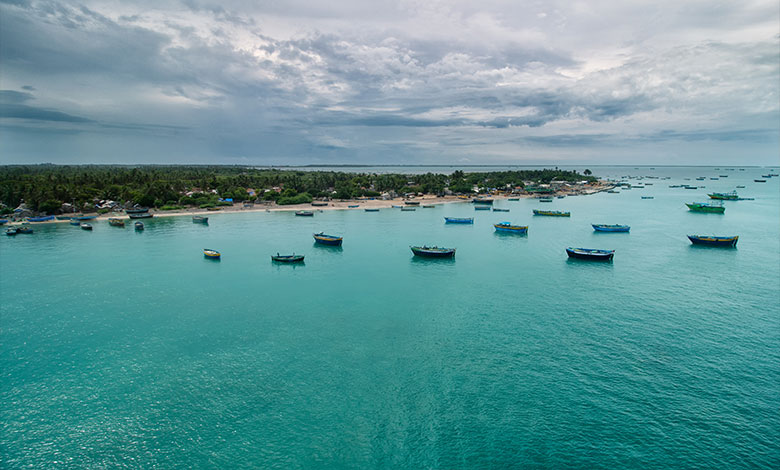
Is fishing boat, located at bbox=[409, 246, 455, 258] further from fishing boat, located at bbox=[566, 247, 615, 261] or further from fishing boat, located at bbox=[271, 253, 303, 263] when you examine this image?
fishing boat, located at bbox=[566, 247, 615, 261]

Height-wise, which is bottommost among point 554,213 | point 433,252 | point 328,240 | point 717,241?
point 433,252

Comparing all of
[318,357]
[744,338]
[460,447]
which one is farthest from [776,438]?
[318,357]

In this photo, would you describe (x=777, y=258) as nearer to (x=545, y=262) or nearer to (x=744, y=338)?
(x=545, y=262)

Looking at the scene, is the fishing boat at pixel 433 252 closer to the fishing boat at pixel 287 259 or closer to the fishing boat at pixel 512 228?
the fishing boat at pixel 287 259

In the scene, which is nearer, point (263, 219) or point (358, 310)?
point (358, 310)

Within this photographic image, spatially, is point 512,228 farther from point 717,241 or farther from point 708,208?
point 708,208

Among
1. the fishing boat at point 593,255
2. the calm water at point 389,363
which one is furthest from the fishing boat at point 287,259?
the fishing boat at point 593,255

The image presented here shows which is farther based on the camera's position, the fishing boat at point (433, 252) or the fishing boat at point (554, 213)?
the fishing boat at point (554, 213)

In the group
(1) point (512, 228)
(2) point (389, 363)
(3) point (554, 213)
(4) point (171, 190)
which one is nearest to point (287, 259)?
(2) point (389, 363)
